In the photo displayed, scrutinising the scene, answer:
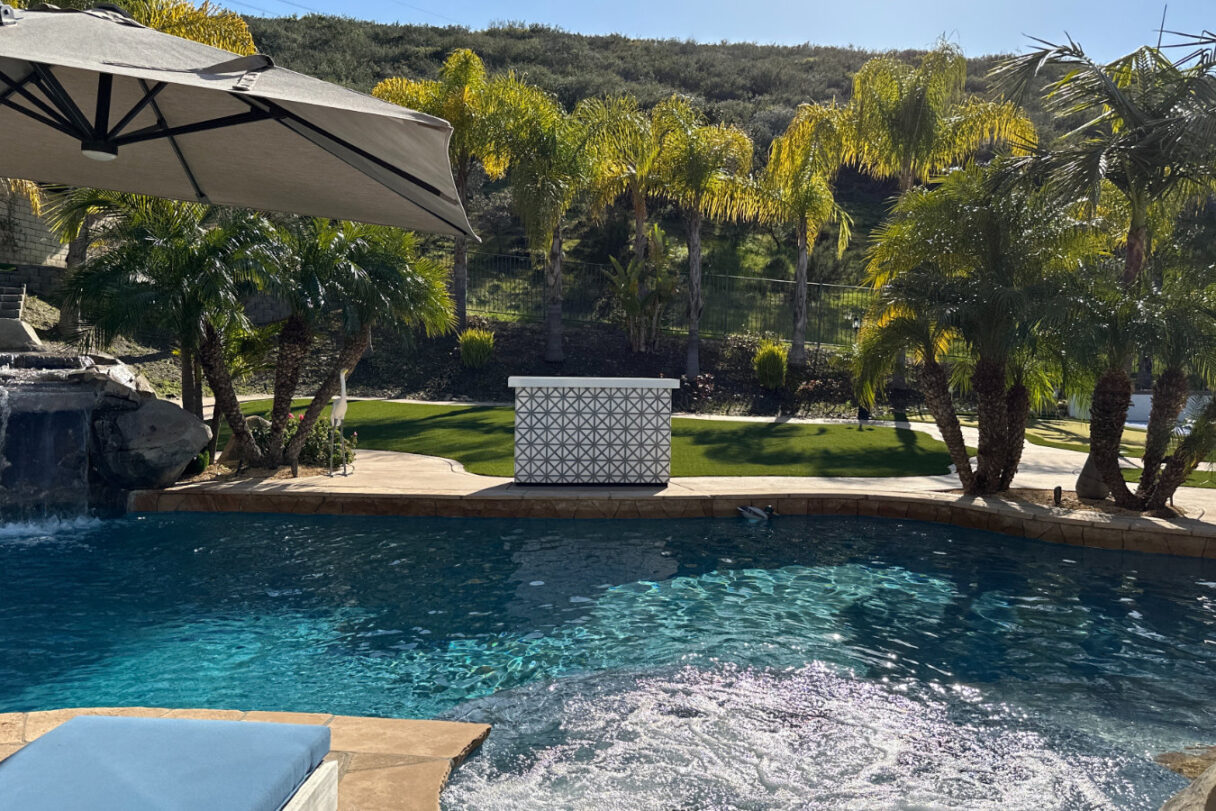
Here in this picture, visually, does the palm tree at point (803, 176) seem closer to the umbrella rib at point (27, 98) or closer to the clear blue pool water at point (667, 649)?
the clear blue pool water at point (667, 649)

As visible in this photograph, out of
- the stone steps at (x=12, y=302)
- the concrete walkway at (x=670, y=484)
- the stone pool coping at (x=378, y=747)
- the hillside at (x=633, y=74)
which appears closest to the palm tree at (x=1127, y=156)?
the concrete walkway at (x=670, y=484)

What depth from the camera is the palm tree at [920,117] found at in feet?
62.3

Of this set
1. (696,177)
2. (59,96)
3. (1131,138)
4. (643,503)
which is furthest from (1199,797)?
(696,177)

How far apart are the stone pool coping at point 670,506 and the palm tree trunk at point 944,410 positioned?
492 mm

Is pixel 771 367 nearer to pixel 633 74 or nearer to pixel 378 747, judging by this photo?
pixel 378 747

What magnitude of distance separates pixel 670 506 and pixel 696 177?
1190 cm

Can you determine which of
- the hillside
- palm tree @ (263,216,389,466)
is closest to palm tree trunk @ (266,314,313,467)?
palm tree @ (263,216,389,466)

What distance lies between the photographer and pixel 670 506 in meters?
10.2

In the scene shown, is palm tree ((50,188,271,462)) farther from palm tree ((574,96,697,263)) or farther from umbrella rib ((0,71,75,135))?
palm tree ((574,96,697,263))

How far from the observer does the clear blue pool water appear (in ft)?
15.1

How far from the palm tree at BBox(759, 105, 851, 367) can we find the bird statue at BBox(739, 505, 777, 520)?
11.4 metres

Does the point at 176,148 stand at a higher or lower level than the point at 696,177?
lower

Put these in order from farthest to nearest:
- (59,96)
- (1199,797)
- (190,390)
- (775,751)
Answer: (190,390) < (775,751) < (59,96) < (1199,797)

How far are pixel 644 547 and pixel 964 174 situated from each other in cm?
588
